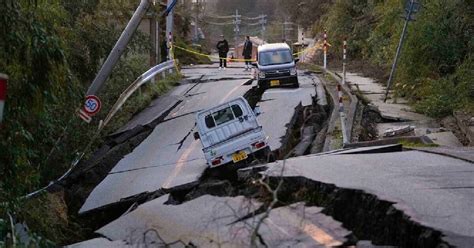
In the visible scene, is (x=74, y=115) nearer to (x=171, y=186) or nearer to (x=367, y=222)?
(x=171, y=186)

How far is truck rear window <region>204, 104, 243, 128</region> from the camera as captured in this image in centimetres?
1520

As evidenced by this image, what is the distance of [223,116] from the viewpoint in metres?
15.3

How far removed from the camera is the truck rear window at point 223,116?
15.2m

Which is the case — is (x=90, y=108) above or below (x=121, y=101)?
above

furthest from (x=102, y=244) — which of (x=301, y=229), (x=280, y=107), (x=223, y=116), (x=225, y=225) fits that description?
(x=280, y=107)

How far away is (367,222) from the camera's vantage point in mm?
8977

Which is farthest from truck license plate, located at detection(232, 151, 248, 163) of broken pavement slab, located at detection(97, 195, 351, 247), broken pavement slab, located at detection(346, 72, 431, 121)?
broken pavement slab, located at detection(346, 72, 431, 121)

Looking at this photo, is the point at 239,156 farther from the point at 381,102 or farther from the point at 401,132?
the point at 381,102

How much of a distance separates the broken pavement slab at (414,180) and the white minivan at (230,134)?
4.80ft

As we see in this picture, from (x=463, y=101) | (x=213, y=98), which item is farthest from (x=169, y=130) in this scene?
(x=463, y=101)

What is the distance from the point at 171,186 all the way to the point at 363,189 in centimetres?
464

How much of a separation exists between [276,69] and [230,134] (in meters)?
12.7

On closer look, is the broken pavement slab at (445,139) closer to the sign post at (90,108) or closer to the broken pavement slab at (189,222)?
the broken pavement slab at (189,222)

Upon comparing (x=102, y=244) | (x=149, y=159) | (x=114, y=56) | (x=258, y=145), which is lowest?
(x=149, y=159)
